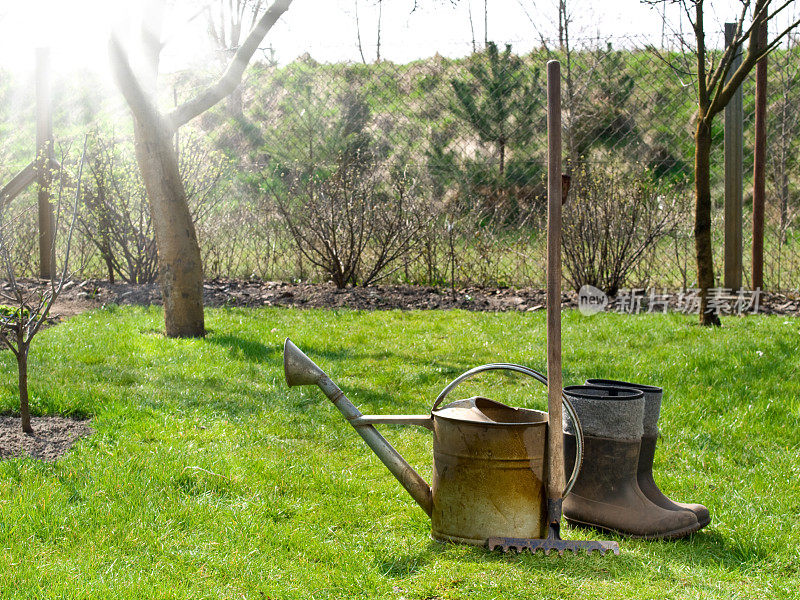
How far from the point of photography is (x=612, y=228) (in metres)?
7.30

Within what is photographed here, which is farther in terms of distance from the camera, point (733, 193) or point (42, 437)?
point (733, 193)

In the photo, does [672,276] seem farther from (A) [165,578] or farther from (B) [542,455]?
(A) [165,578]

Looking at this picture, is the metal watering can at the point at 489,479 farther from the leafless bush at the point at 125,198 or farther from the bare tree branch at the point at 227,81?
the leafless bush at the point at 125,198

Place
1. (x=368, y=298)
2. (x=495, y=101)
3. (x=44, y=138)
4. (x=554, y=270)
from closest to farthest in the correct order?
1. (x=554, y=270)
2. (x=368, y=298)
3. (x=44, y=138)
4. (x=495, y=101)

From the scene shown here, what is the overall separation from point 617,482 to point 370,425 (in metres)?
Answer: 0.90

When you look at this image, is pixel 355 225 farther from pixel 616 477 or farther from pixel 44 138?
pixel 616 477

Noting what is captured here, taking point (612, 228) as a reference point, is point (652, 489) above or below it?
below

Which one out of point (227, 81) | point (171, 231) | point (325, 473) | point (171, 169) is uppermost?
point (227, 81)

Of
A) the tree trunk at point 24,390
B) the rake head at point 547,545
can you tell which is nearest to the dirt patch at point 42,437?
the tree trunk at point 24,390

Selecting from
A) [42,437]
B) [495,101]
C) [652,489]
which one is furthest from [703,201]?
[495,101]

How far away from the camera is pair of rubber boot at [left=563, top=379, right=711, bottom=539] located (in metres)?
2.51

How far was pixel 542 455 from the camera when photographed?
2.26m

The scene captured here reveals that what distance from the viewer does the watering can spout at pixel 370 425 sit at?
2414 mm

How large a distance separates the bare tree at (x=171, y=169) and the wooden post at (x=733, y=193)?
426cm
